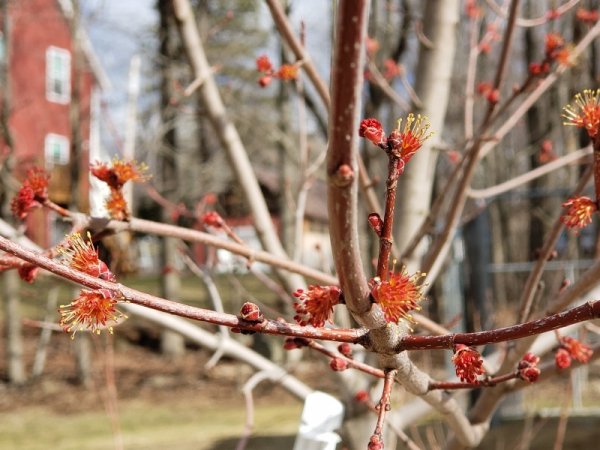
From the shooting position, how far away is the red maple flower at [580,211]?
1223 mm

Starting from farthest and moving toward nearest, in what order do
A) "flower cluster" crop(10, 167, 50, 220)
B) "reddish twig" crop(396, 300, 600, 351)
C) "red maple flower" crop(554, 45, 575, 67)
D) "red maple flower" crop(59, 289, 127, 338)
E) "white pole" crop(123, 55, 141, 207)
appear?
"white pole" crop(123, 55, 141, 207) < "red maple flower" crop(554, 45, 575, 67) < "flower cluster" crop(10, 167, 50, 220) < "red maple flower" crop(59, 289, 127, 338) < "reddish twig" crop(396, 300, 600, 351)

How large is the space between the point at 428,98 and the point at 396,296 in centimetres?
216

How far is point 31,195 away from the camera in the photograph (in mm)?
1354

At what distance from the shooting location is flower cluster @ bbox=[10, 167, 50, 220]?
1.35 metres

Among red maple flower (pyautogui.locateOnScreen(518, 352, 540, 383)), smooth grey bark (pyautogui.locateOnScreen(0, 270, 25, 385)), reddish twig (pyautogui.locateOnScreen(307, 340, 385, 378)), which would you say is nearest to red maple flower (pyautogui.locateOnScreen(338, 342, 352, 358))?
reddish twig (pyautogui.locateOnScreen(307, 340, 385, 378))

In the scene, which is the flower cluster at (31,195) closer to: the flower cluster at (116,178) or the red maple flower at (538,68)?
the flower cluster at (116,178)

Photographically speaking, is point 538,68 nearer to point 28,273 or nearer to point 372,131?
point 372,131

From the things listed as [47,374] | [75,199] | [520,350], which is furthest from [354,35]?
[47,374]

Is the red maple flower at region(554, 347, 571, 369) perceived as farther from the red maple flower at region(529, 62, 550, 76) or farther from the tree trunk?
the tree trunk

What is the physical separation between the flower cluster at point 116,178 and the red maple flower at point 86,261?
1.34 ft

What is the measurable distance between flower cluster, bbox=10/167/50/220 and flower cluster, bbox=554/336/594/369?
111 centimetres

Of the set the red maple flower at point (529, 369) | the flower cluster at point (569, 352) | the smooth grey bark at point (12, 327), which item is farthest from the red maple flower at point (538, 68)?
the smooth grey bark at point (12, 327)

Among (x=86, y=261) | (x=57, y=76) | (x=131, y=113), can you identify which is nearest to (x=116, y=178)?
(x=86, y=261)

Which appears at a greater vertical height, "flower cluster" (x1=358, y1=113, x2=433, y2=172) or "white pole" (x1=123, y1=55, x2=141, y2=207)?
"white pole" (x1=123, y1=55, x2=141, y2=207)
